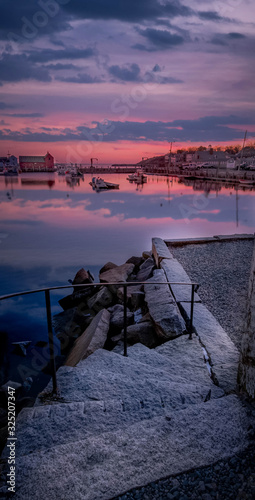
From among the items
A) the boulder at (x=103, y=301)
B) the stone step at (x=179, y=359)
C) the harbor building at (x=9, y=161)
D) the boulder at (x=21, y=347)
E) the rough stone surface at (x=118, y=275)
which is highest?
the harbor building at (x=9, y=161)

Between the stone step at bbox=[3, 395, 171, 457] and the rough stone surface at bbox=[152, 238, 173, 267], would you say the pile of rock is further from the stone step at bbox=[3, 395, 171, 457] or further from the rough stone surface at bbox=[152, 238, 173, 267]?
the stone step at bbox=[3, 395, 171, 457]

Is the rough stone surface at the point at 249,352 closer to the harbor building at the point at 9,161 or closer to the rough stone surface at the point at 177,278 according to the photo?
the rough stone surface at the point at 177,278

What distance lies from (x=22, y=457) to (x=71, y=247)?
1784 centimetres

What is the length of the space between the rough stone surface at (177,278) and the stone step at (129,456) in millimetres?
3368

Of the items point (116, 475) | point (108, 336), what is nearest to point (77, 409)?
point (116, 475)

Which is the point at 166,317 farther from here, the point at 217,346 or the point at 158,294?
the point at 158,294

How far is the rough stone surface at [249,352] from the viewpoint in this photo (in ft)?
8.35

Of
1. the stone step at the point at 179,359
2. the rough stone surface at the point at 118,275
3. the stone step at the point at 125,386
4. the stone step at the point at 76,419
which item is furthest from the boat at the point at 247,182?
the stone step at the point at 76,419

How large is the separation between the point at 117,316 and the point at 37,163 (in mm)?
153670

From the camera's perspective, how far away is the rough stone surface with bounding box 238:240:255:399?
100 inches

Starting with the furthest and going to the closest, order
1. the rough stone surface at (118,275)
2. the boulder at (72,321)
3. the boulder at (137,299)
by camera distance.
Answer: the rough stone surface at (118,275), the boulder at (72,321), the boulder at (137,299)

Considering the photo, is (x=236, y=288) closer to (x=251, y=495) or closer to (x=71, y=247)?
(x=251, y=495)

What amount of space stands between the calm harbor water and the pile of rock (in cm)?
A: 88

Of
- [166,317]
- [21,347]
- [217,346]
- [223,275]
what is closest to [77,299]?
[21,347]
